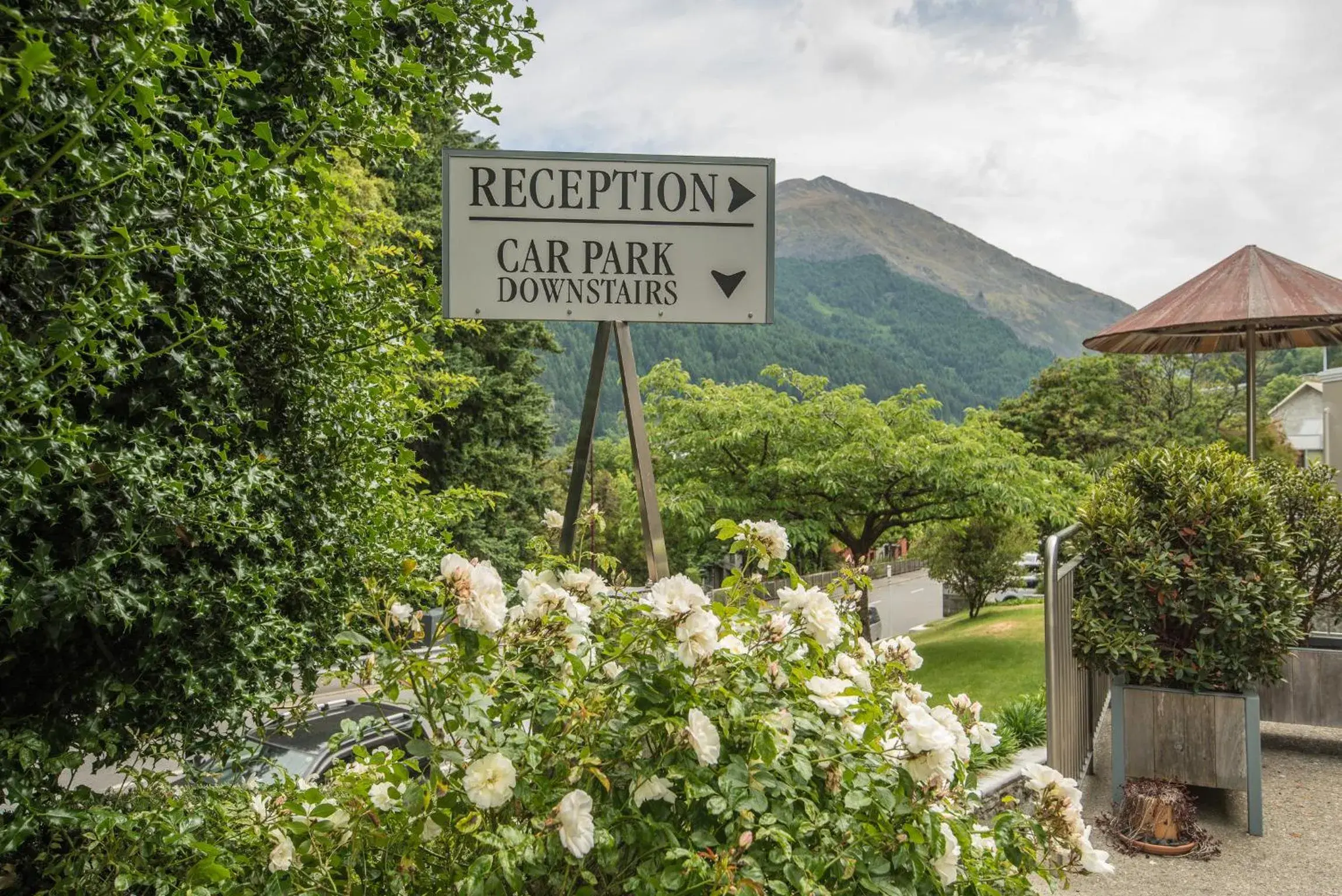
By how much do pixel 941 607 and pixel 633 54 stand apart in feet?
91.5

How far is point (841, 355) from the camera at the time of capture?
126 meters

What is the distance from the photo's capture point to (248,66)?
251 cm

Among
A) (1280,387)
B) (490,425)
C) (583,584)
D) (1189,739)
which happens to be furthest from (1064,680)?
(1280,387)

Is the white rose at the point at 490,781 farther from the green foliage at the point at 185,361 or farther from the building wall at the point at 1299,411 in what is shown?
the building wall at the point at 1299,411

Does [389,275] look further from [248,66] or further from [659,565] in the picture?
[659,565]

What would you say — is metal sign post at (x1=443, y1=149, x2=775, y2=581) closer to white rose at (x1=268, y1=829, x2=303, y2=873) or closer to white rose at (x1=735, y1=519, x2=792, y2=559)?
white rose at (x1=735, y1=519, x2=792, y2=559)

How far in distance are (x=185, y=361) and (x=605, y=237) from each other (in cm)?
134

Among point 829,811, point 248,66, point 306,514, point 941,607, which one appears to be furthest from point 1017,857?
point 941,607

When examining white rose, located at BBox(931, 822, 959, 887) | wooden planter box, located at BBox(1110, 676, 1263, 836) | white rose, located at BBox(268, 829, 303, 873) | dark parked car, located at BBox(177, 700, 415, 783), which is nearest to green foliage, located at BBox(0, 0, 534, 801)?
dark parked car, located at BBox(177, 700, 415, 783)

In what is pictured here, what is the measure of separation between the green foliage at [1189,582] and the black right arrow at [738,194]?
314cm

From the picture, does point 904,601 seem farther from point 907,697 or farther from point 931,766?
point 931,766

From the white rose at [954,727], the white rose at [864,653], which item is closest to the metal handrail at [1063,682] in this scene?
the white rose at [864,653]

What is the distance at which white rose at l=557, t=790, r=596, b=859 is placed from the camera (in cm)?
148

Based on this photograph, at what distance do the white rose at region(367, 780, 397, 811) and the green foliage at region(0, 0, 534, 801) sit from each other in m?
0.67
